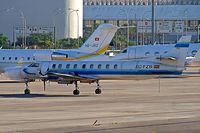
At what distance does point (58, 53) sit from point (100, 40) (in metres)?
4.99

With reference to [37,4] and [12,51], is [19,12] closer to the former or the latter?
[37,4]

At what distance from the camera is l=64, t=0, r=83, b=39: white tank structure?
5256 inches

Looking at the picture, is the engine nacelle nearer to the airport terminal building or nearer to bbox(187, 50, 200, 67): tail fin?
bbox(187, 50, 200, 67): tail fin

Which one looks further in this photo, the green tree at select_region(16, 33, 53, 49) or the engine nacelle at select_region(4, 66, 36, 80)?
Answer: the green tree at select_region(16, 33, 53, 49)

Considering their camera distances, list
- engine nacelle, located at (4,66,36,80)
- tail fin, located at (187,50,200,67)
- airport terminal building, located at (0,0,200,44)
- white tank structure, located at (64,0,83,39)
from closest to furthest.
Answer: engine nacelle, located at (4,66,36,80) → tail fin, located at (187,50,200,67) → white tank structure, located at (64,0,83,39) → airport terminal building, located at (0,0,200,44)

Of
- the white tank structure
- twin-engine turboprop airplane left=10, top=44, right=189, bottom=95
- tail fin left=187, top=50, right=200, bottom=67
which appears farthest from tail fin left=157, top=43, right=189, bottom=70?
the white tank structure

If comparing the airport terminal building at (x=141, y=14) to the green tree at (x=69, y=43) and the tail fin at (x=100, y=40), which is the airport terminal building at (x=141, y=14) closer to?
the green tree at (x=69, y=43)

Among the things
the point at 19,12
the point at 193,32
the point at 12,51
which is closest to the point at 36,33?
the point at 19,12

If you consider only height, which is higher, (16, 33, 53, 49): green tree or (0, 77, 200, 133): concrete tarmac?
(16, 33, 53, 49): green tree

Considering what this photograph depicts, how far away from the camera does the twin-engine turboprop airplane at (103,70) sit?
131ft

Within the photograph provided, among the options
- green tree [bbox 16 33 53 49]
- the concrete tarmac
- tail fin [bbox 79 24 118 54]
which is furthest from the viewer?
green tree [bbox 16 33 53 49]

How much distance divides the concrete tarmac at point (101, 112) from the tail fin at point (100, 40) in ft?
74.0

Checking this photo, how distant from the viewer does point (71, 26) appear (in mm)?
139375

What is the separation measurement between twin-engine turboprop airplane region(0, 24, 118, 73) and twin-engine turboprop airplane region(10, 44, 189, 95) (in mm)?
18460
